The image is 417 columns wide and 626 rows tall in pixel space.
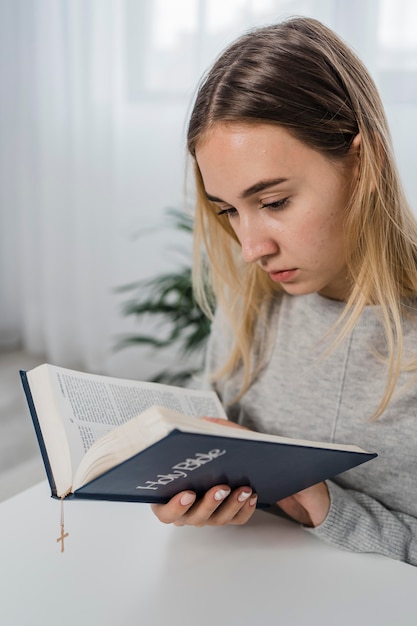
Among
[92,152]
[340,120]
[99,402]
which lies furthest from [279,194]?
[92,152]

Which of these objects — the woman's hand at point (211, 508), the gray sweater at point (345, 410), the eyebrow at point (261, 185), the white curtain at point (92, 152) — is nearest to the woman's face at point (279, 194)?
the eyebrow at point (261, 185)

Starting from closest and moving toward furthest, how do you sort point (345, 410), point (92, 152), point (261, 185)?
point (261, 185)
point (345, 410)
point (92, 152)

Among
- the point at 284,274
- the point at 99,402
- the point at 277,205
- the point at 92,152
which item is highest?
the point at 277,205

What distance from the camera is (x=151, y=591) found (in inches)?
28.9

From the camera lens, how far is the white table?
2.29 feet

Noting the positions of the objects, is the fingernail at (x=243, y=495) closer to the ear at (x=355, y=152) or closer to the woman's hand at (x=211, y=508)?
the woman's hand at (x=211, y=508)

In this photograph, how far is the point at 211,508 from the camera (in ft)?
2.56

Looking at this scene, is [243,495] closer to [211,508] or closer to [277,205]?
[211,508]

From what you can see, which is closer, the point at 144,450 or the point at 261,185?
the point at 144,450

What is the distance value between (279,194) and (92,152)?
2.09 meters

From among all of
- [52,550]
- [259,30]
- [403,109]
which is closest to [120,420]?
[52,550]

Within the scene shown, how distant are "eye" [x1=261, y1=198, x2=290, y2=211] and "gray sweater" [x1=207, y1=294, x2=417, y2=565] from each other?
0.23m

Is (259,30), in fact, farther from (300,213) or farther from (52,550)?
(52,550)

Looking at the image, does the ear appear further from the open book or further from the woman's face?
the open book
